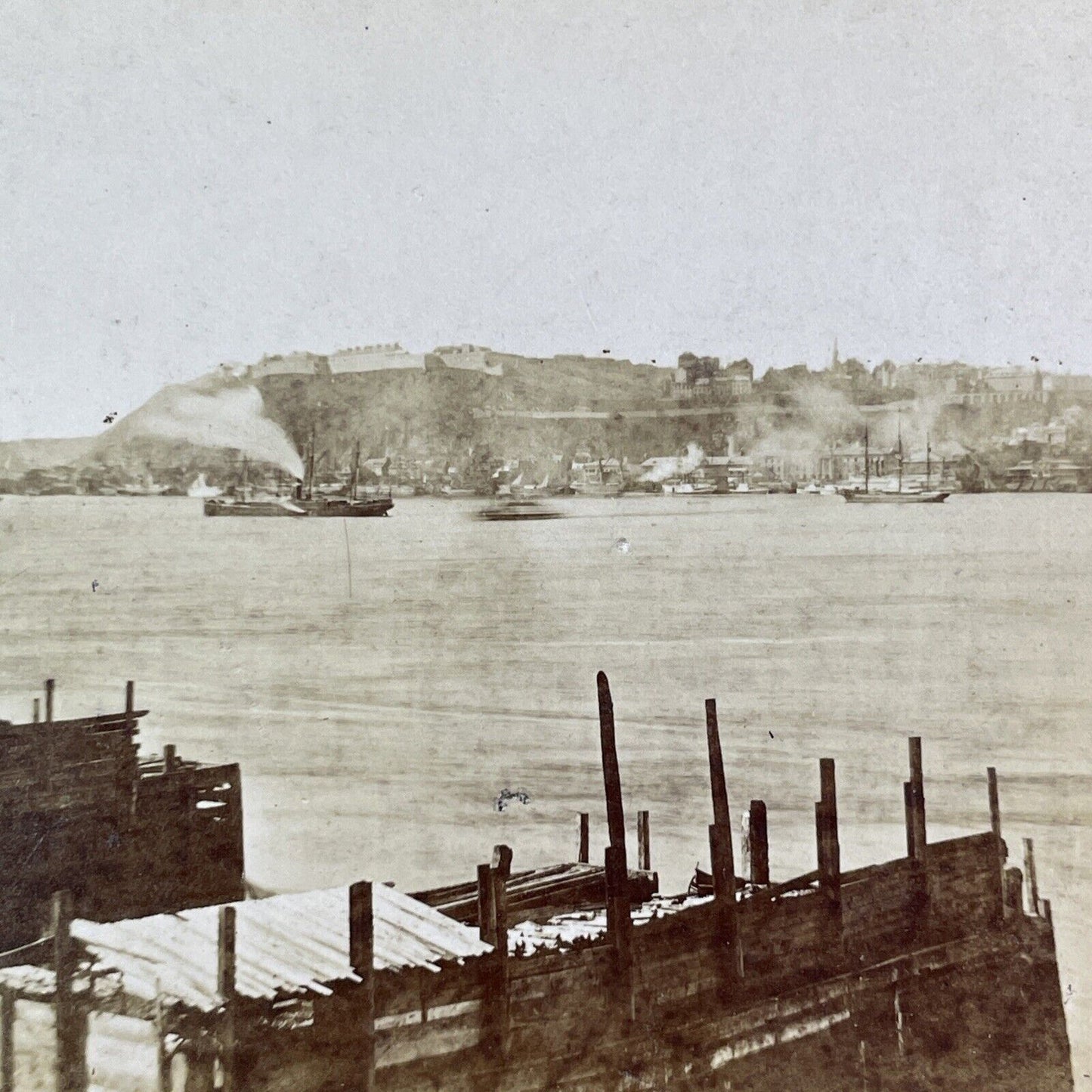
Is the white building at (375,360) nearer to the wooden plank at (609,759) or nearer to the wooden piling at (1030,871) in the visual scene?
the wooden plank at (609,759)

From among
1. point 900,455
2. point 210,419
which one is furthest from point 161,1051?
point 900,455

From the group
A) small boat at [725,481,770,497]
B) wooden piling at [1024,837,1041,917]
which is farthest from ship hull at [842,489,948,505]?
wooden piling at [1024,837,1041,917]

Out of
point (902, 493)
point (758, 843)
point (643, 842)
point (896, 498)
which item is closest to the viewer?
point (758, 843)

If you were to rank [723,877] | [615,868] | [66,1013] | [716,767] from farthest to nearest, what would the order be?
[716,767] → [723,877] → [615,868] → [66,1013]

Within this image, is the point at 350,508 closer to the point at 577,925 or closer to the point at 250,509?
the point at 250,509

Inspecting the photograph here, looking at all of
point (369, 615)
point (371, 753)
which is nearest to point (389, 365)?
point (369, 615)

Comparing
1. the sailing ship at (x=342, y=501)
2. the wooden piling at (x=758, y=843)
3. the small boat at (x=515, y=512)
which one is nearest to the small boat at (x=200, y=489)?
the sailing ship at (x=342, y=501)

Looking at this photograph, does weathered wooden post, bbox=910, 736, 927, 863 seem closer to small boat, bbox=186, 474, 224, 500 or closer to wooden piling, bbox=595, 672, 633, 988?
wooden piling, bbox=595, 672, 633, 988
